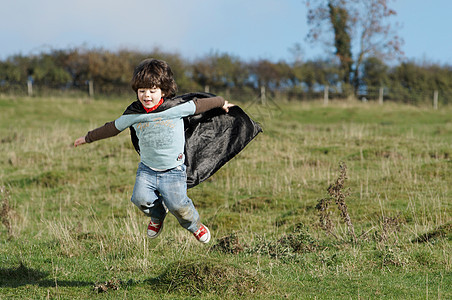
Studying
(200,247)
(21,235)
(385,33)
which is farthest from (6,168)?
(385,33)

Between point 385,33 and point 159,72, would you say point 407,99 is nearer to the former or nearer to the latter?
point 385,33

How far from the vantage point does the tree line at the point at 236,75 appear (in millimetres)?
40531

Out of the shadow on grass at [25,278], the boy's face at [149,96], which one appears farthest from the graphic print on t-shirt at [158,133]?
the shadow on grass at [25,278]

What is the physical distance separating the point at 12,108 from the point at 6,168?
14.6 meters

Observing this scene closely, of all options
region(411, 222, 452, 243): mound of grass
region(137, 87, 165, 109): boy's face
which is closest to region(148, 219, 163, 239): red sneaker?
region(137, 87, 165, 109): boy's face

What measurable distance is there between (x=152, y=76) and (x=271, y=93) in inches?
1401

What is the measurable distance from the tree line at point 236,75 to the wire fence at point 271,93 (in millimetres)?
75

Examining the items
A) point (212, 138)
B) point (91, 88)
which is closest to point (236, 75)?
point (91, 88)

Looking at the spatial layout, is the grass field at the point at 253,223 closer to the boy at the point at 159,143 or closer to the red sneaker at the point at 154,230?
the red sneaker at the point at 154,230

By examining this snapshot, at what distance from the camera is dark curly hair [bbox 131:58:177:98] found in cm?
575

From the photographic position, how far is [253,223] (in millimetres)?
11164

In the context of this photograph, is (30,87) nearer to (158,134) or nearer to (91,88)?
(91,88)

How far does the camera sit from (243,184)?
49.5 feet

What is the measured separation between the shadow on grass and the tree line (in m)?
32.5
